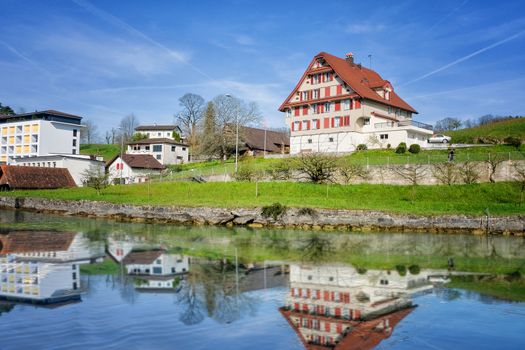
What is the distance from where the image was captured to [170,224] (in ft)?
134

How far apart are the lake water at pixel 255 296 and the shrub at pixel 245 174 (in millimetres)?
29159

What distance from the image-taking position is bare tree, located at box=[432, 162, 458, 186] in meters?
48.1

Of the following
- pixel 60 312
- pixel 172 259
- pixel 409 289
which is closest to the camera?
pixel 60 312

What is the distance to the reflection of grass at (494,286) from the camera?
15.8 meters

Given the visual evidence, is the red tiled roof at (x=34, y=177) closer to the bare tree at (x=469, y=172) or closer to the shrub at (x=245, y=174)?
the shrub at (x=245, y=174)

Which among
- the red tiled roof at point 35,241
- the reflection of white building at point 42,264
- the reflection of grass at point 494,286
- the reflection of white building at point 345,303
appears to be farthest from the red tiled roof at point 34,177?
the reflection of grass at point 494,286

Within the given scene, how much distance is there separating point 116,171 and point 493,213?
64.4 m

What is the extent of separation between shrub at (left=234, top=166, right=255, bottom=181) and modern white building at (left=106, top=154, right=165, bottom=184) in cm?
2713

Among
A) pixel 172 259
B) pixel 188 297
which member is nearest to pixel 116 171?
pixel 172 259

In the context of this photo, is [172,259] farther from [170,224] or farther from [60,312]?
[170,224]

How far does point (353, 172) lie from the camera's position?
52.4 metres

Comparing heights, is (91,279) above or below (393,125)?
below

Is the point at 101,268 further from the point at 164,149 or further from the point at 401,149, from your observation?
the point at 164,149

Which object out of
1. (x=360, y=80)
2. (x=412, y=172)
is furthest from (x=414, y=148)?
(x=360, y=80)
